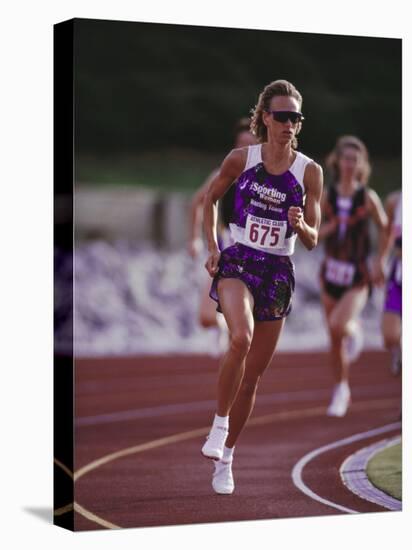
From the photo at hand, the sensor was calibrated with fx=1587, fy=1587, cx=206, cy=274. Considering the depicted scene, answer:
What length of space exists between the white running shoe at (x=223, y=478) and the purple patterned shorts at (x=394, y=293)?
2.60 metres

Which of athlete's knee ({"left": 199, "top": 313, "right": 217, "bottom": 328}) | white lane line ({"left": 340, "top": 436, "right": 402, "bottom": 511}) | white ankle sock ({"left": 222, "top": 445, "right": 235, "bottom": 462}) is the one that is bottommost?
white lane line ({"left": 340, "top": 436, "right": 402, "bottom": 511})

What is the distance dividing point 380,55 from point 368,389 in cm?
372

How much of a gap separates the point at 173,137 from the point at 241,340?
6619 mm

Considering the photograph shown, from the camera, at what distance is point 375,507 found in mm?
12609

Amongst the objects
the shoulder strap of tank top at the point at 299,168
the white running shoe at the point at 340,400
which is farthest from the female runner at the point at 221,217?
the white running shoe at the point at 340,400

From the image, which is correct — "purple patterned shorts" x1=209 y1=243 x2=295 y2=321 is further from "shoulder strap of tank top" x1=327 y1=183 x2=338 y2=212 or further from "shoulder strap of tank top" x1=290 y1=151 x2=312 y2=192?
"shoulder strap of tank top" x1=327 y1=183 x2=338 y2=212

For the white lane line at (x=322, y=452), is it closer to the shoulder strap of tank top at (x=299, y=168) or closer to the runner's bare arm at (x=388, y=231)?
the runner's bare arm at (x=388, y=231)

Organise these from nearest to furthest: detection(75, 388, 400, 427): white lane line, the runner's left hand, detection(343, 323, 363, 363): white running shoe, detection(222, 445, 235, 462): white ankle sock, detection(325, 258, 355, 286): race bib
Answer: the runner's left hand < detection(222, 445, 235, 462): white ankle sock < detection(325, 258, 355, 286): race bib < detection(343, 323, 363, 363): white running shoe < detection(75, 388, 400, 427): white lane line

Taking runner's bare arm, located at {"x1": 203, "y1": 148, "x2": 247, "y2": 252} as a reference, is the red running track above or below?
below

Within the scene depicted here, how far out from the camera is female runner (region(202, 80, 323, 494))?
11.5m

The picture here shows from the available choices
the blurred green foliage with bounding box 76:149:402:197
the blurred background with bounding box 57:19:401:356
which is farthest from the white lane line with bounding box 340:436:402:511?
the blurred green foliage with bounding box 76:149:402:197

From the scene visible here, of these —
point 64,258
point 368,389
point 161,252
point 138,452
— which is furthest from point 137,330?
point 64,258

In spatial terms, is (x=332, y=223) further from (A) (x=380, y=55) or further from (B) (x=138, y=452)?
(B) (x=138, y=452)

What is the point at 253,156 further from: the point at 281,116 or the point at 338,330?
the point at 338,330
